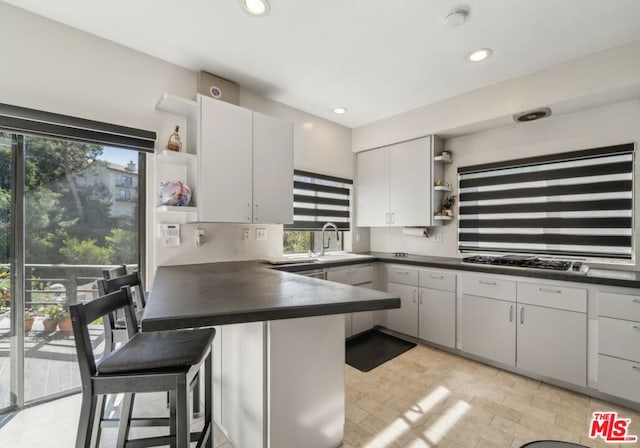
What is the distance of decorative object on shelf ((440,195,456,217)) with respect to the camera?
3.28 metres

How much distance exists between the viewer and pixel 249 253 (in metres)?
2.89

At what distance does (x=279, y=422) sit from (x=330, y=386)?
32cm

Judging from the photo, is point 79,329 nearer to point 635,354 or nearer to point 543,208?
point 635,354

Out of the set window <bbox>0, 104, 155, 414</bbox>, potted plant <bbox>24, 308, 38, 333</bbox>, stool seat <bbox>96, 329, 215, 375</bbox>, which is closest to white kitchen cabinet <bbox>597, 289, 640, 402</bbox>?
stool seat <bbox>96, 329, 215, 375</bbox>

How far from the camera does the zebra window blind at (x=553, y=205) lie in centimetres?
240

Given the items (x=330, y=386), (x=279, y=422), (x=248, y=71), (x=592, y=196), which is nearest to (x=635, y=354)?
(x=592, y=196)

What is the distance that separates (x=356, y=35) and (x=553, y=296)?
2.53 metres

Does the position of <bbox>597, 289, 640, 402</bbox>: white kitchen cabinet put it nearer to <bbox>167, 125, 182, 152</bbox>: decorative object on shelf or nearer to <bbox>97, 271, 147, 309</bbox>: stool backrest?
<bbox>97, 271, 147, 309</bbox>: stool backrest

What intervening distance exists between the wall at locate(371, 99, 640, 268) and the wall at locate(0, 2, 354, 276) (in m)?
2.13

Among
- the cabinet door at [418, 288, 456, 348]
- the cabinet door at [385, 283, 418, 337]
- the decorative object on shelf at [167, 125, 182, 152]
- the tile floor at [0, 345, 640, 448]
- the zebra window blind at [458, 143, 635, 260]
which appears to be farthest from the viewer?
the cabinet door at [385, 283, 418, 337]

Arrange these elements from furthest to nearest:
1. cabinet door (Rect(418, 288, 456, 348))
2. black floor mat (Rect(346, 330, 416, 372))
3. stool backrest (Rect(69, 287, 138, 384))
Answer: cabinet door (Rect(418, 288, 456, 348)) < black floor mat (Rect(346, 330, 416, 372)) < stool backrest (Rect(69, 287, 138, 384))

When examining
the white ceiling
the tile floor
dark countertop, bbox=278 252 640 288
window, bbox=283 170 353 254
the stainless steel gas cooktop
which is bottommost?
the tile floor

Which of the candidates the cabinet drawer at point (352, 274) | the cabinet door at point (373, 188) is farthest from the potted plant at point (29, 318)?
the cabinet door at point (373, 188)

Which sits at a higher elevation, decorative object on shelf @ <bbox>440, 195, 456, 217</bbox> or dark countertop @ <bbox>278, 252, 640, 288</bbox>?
decorative object on shelf @ <bbox>440, 195, 456, 217</bbox>
